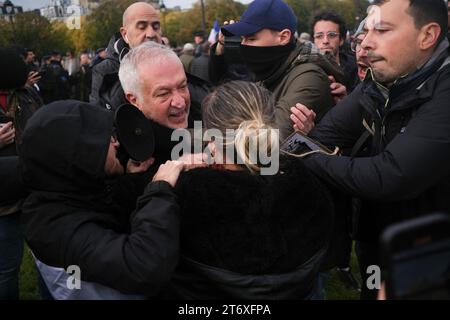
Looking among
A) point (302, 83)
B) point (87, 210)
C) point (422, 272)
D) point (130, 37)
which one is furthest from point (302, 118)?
point (130, 37)

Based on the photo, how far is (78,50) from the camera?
52.4 meters

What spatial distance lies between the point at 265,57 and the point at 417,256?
2263 mm

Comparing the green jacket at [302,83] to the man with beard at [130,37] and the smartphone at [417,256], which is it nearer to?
the man with beard at [130,37]

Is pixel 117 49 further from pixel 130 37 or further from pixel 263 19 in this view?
pixel 263 19

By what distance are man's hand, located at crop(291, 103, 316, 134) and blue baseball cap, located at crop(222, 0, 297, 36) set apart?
656mm

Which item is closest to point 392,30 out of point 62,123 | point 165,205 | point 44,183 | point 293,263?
point 293,263

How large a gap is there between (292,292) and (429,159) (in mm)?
731

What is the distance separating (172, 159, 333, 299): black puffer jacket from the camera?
159cm

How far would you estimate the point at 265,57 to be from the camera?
2.85 m

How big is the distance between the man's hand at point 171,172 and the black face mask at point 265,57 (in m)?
1.33

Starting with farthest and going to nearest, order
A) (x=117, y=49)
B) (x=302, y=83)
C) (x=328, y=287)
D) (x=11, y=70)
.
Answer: (x=328, y=287)
(x=117, y=49)
(x=11, y=70)
(x=302, y=83)

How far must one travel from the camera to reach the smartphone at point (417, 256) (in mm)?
710

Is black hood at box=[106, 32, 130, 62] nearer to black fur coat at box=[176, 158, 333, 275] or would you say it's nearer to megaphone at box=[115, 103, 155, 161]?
megaphone at box=[115, 103, 155, 161]
